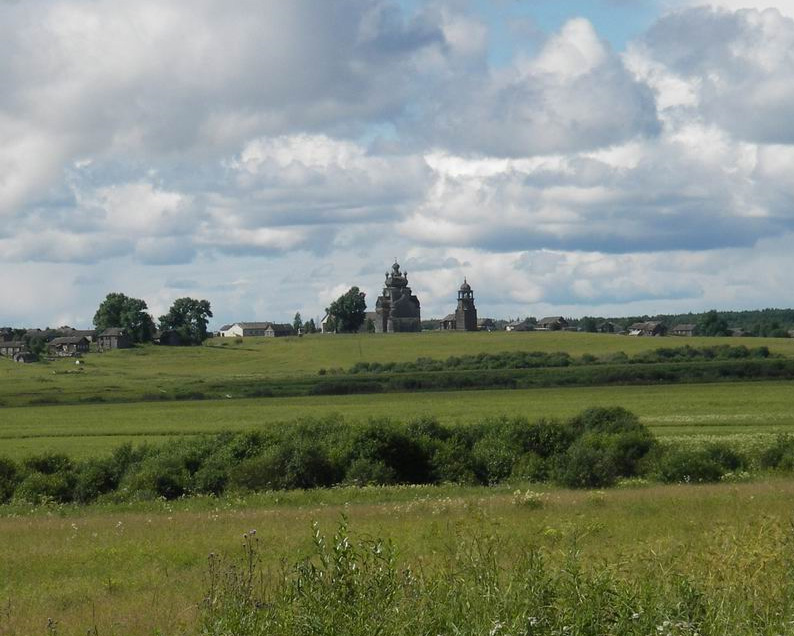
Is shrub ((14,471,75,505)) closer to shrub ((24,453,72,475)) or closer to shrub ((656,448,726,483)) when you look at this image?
shrub ((24,453,72,475))

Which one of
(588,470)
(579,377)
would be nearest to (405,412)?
(579,377)

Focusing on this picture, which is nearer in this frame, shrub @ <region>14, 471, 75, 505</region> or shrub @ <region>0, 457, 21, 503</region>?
shrub @ <region>14, 471, 75, 505</region>

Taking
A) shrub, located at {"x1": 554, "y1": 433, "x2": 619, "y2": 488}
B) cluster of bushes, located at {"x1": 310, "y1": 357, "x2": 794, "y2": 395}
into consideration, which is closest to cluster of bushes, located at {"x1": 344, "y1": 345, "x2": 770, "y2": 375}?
cluster of bushes, located at {"x1": 310, "y1": 357, "x2": 794, "y2": 395}

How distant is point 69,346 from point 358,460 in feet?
502

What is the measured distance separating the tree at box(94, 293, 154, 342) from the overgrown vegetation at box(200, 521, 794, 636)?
178 meters

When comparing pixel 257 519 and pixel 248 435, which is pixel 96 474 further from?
pixel 257 519

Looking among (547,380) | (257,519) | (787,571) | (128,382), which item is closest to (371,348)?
(128,382)

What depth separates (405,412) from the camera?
2667 inches

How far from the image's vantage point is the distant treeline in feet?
112

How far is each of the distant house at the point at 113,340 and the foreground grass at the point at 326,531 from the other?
150069 millimetres

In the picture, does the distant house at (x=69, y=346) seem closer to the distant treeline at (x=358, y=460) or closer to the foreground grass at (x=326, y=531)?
the distant treeline at (x=358, y=460)

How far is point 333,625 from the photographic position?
336 inches

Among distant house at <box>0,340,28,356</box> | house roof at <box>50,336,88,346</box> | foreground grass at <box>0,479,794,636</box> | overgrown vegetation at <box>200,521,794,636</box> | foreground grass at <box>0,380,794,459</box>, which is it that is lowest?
foreground grass at <box>0,380,794,459</box>

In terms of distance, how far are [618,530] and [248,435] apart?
71.4 ft
